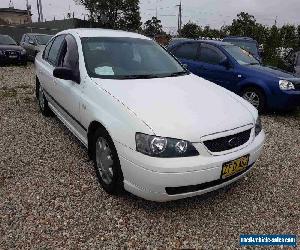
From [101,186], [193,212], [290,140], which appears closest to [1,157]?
[101,186]

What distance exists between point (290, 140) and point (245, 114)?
103 inches

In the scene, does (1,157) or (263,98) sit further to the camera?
(263,98)

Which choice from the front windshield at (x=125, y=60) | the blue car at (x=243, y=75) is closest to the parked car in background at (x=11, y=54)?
the blue car at (x=243, y=75)

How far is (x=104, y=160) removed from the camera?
332 cm

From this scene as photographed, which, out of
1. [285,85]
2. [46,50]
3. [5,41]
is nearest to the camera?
[46,50]

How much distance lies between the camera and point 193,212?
10.3ft

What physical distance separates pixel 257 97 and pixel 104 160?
443cm

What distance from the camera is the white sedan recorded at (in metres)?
2.71

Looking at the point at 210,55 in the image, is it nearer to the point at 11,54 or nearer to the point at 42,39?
the point at 11,54

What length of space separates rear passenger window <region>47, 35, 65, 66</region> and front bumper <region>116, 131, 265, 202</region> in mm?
2448

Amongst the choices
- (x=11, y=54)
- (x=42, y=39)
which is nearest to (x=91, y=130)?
(x=11, y=54)

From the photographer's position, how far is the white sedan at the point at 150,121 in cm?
271

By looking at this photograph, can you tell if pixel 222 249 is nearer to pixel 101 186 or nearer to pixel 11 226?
pixel 101 186

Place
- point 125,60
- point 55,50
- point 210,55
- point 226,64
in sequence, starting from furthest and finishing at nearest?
point 210,55 → point 226,64 → point 55,50 → point 125,60
